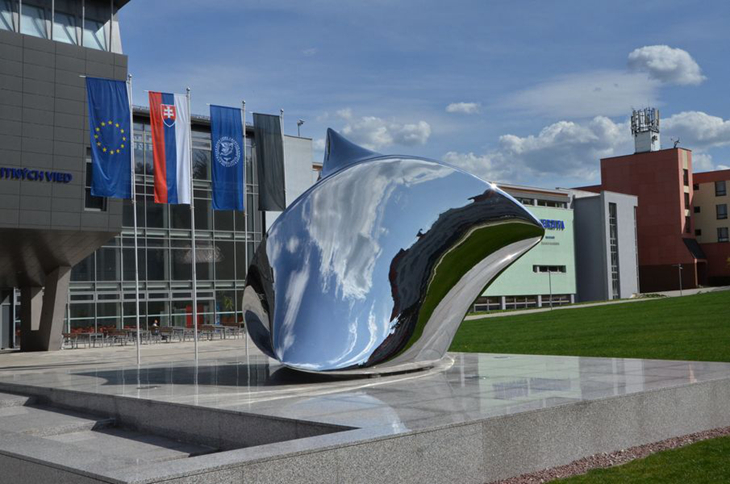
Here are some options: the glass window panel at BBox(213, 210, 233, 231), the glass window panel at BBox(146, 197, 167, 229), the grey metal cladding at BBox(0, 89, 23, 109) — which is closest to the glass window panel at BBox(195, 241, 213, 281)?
the glass window panel at BBox(213, 210, 233, 231)

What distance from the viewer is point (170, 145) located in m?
23.1

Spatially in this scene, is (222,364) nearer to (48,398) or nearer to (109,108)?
(48,398)

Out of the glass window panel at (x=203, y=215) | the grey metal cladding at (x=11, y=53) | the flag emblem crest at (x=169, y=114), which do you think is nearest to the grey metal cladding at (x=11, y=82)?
the grey metal cladding at (x=11, y=53)

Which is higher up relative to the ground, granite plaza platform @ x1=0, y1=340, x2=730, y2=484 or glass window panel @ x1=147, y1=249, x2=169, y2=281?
glass window panel @ x1=147, y1=249, x2=169, y2=281

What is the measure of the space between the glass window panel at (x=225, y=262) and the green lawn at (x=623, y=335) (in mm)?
17890

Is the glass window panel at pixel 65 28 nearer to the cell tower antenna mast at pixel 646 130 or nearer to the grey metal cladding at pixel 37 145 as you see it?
the grey metal cladding at pixel 37 145

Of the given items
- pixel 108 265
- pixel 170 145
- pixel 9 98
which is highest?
pixel 9 98

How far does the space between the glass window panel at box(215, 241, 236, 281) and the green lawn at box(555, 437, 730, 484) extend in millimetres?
43501

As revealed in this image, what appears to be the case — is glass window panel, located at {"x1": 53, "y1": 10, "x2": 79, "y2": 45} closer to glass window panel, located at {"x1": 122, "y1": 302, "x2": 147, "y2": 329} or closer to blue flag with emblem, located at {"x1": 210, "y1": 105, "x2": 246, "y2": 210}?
blue flag with emblem, located at {"x1": 210, "y1": 105, "x2": 246, "y2": 210}

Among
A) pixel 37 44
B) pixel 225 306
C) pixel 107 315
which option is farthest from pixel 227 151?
pixel 225 306

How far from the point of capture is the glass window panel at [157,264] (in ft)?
158

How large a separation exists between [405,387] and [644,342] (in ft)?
48.9

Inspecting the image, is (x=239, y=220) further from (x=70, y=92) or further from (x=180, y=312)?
(x=70, y=92)

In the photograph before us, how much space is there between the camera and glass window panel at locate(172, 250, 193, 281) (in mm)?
49000
